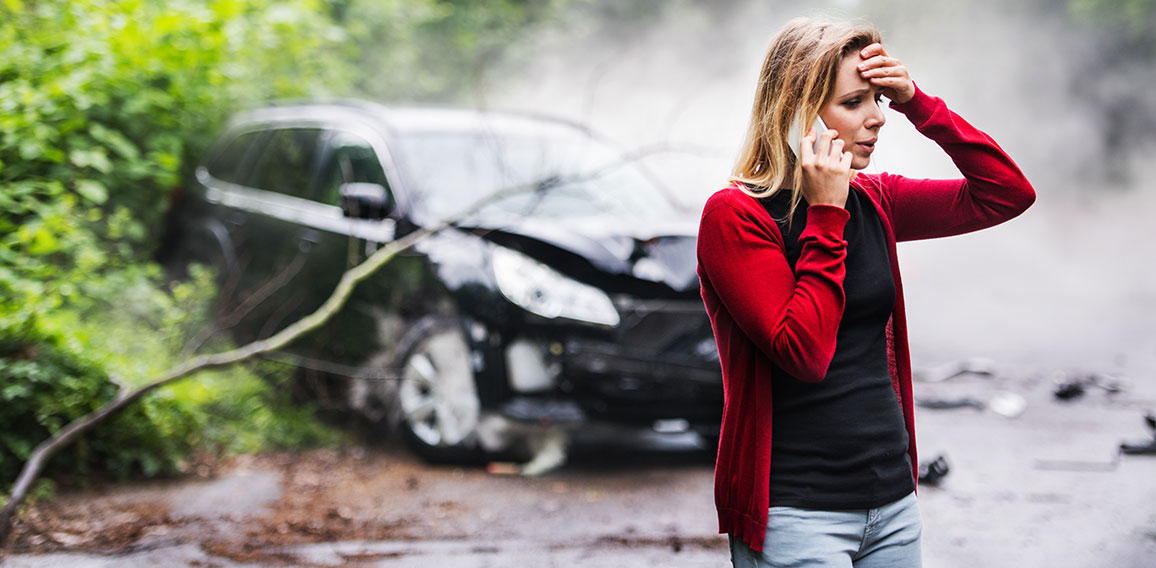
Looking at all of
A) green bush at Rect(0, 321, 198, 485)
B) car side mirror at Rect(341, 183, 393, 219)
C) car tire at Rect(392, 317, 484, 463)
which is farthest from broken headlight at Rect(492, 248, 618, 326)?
green bush at Rect(0, 321, 198, 485)

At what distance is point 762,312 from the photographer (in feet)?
6.34

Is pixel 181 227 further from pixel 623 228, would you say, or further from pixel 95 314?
pixel 623 228

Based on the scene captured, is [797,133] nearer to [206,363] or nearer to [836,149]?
[836,149]

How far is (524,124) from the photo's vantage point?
21.7ft

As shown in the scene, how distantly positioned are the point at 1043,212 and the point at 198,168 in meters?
11.5

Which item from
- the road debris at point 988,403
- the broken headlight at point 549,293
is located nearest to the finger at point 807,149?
the broken headlight at point 549,293

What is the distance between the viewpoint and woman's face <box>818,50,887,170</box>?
2051 millimetres

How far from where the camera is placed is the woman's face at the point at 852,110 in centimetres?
205

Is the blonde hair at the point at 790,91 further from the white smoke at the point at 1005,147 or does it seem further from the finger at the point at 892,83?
the white smoke at the point at 1005,147

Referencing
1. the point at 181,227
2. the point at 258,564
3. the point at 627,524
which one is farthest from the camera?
the point at 181,227

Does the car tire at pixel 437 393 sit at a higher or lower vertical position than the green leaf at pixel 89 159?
lower

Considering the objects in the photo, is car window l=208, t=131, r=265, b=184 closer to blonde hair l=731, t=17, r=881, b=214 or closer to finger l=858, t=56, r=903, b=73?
blonde hair l=731, t=17, r=881, b=214

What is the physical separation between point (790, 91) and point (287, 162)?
5697 mm

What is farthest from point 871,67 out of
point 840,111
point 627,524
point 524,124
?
point 524,124
